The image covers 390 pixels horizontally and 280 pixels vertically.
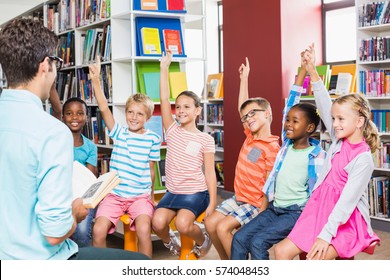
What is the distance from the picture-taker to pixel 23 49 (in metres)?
1.61

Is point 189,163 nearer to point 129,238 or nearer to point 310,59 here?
point 129,238

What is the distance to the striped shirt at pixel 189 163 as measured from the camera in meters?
3.19

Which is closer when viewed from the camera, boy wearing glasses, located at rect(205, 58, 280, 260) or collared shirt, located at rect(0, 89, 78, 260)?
collared shirt, located at rect(0, 89, 78, 260)

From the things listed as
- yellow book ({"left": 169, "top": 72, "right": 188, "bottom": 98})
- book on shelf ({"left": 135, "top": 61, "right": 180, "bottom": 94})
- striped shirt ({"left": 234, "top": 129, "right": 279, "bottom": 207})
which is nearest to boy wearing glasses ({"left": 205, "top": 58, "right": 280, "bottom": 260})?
striped shirt ({"left": 234, "top": 129, "right": 279, "bottom": 207})

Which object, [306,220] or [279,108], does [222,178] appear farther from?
[306,220]

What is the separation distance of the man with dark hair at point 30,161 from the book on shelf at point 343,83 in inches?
158

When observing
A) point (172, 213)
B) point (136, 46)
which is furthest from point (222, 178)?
point (172, 213)

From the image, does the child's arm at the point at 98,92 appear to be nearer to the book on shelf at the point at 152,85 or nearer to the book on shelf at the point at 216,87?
the book on shelf at the point at 152,85

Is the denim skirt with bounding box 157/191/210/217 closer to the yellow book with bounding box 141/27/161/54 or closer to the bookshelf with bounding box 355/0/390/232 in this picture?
the yellow book with bounding box 141/27/161/54

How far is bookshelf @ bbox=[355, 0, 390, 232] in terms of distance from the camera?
4.83 meters

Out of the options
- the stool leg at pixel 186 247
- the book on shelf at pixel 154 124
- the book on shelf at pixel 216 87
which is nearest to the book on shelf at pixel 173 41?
the book on shelf at pixel 154 124

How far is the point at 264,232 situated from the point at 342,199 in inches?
19.6

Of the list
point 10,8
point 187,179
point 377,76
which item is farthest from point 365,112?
point 10,8

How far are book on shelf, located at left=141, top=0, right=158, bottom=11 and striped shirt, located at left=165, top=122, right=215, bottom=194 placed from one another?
1.13 m
